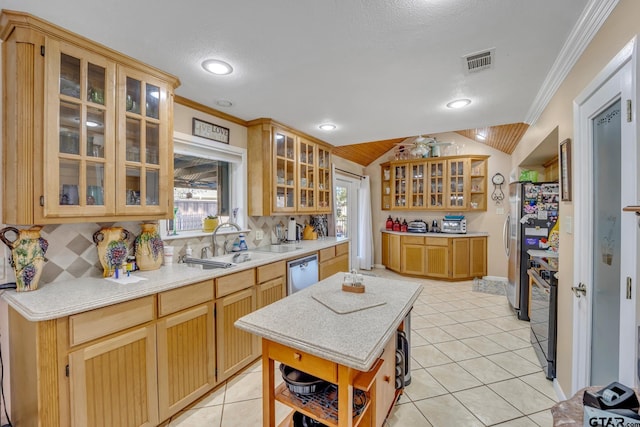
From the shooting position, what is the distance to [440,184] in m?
5.40

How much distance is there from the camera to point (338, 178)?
5.11 m

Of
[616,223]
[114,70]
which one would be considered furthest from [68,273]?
[616,223]

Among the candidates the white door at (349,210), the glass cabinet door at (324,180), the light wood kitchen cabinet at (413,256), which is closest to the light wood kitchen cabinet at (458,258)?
the light wood kitchen cabinet at (413,256)

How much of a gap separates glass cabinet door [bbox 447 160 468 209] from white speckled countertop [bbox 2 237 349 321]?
4.67 metres

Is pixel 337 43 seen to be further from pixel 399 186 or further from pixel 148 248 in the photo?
pixel 399 186

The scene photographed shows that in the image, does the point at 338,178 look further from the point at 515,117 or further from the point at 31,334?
the point at 31,334

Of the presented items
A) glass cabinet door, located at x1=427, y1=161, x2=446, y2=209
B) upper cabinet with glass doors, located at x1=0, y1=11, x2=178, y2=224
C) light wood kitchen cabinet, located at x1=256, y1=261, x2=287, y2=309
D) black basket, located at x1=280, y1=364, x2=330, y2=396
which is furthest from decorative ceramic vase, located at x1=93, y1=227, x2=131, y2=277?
glass cabinet door, located at x1=427, y1=161, x2=446, y2=209


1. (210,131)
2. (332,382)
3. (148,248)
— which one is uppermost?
(210,131)

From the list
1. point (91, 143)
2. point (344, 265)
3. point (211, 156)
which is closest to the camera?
point (91, 143)

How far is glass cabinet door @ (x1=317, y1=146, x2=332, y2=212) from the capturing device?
13.2 ft

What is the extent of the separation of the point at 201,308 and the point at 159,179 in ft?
3.21

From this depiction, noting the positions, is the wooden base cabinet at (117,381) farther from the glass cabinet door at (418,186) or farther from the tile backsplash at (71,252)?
the glass cabinet door at (418,186)

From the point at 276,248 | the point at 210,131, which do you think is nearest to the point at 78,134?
the point at 210,131

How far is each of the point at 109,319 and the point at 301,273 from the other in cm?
181
